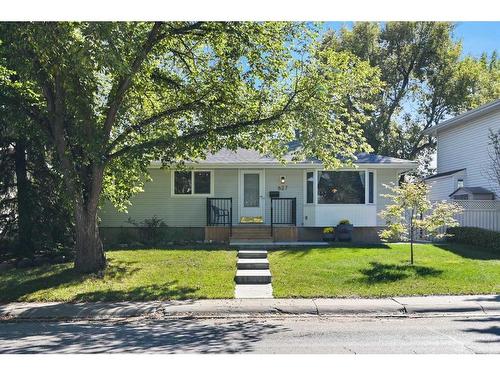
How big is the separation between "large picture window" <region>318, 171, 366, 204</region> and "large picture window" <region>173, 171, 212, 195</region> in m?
4.43

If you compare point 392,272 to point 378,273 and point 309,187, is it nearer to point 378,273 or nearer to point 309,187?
point 378,273

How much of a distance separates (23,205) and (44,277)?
3.49 meters

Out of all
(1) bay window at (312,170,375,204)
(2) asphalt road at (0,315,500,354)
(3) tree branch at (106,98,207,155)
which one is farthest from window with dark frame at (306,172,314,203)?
(2) asphalt road at (0,315,500,354)

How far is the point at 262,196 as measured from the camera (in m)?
19.4

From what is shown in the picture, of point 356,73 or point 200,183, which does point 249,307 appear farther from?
point 200,183

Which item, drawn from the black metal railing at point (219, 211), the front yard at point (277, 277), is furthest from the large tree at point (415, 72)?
the front yard at point (277, 277)

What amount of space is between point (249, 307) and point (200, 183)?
34.0ft

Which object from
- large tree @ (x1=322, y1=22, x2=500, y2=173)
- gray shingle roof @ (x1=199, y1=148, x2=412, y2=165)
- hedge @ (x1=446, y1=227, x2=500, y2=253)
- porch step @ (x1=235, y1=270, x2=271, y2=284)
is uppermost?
large tree @ (x1=322, y1=22, x2=500, y2=173)

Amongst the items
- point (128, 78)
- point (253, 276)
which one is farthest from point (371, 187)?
point (128, 78)

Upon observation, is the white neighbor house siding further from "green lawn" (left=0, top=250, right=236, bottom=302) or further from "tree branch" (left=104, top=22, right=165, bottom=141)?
"tree branch" (left=104, top=22, right=165, bottom=141)

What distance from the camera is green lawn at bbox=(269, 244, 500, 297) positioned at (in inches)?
430

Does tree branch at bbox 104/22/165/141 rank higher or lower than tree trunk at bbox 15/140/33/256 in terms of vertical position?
higher

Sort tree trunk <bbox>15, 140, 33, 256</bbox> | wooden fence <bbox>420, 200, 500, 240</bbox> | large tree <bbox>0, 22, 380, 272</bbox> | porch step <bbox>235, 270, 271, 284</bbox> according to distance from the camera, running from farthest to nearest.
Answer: wooden fence <bbox>420, 200, 500, 240</bbox> → tree trunk <bbox>15, 140, 33, 256</bbox> → porch step <bbox>235, 270, 271, 284</bbox> → large tree <bbox>0, 22, 380, 272</bbox>

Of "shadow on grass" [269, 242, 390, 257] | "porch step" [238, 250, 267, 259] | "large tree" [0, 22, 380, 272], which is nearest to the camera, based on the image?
"large tree" [0, 22, 380, 272]
